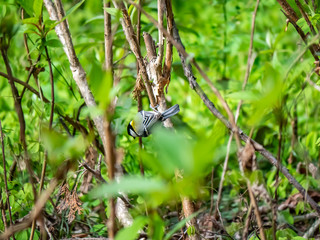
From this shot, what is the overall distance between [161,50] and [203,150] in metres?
0.80

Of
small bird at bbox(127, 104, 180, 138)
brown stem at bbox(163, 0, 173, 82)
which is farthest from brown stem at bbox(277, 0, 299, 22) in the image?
small bird at bbox(127, 104, 180, 138)

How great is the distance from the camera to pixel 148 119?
1489 mm

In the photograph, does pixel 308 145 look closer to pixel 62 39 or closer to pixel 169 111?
pixel 169 111

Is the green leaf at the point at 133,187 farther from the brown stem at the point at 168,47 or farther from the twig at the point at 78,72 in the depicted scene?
the twig at the point at 78,72

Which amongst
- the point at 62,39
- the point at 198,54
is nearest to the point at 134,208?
the point at 62,39

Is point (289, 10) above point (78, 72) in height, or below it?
above

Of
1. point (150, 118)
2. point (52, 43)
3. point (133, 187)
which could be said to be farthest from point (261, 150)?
point (52, 43)

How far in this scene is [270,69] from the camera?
0.83 metres

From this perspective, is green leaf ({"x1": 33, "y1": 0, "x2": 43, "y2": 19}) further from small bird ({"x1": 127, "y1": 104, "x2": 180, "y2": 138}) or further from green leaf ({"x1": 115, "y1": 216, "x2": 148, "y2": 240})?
green leaf ({"x1": 115, "y1": 216, "x2": 148, "y2": 240})

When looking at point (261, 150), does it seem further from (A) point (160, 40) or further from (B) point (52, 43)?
(B) point (52, 43)

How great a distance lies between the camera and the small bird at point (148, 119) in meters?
1.44

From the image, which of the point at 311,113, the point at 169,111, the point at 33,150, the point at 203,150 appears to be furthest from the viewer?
the point at 311,113

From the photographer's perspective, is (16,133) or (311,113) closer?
(16,133)

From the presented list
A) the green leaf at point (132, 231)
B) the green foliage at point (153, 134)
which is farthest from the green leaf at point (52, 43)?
the green leaf at point (132, 231)
